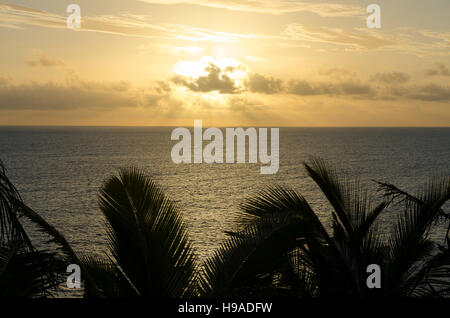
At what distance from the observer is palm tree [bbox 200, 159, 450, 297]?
19.3 ft

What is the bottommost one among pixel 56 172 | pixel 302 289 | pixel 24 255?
pixel 302 289

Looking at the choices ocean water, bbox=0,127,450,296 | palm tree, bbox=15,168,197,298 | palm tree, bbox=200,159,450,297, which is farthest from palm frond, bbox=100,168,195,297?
ocean water, bbox=0,127,450,296

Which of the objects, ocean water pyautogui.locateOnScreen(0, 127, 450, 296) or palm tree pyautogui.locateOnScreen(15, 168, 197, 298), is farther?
ocean water pyautogui.locateOnScreen(0, 127, 450, 296)

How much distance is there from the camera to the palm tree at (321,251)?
231 inches

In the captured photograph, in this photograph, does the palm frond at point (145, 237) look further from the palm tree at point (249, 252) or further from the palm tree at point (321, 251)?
the palm tree at point (321, 251)

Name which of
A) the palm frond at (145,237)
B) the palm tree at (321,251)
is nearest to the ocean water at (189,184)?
the palm tree at (321,251)

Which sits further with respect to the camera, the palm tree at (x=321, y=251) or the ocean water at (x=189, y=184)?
the ocean water at (x=189, y=184)

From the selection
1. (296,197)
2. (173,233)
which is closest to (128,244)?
(173,233)

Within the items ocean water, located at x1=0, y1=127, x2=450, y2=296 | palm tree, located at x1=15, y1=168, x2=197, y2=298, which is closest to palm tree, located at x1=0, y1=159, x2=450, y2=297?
palm tree, located at x1=15, y1=168, x2=197, y2=298

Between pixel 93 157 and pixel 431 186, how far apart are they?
119758 millimetres

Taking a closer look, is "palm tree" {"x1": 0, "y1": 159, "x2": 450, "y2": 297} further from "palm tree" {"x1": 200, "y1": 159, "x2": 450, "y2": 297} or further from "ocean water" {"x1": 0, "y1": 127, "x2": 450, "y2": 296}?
"ocean water" {"x1": 0, "y1": 127, "x2": 450, "y2": 296}

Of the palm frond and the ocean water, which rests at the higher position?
the ocean water

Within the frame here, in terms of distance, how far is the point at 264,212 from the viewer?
6992 millimetres
